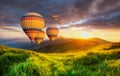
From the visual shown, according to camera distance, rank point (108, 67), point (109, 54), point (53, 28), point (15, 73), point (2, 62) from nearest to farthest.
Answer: point (15, 73) < point (108, 67) < point (2, 62) < point (109, 54) < point (53, 28)

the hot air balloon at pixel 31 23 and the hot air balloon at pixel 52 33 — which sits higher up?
the hot air balloon at pixel 31 23

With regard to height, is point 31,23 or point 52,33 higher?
point 31,23

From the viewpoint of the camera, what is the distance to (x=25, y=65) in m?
23.6

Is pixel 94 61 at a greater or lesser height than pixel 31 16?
lesser

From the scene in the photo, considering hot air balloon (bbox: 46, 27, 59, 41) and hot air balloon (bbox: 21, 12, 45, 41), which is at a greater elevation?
hot air balloon (bbox: 21, 12, 45, 41)

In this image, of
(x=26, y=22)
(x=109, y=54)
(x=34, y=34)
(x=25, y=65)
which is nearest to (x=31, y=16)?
(x=26, y=22)

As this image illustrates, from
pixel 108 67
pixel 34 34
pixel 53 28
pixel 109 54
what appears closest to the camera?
pixel 108 67

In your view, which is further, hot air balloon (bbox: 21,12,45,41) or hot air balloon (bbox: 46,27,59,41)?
hot air balloon (bbox: 46,27,59,41)

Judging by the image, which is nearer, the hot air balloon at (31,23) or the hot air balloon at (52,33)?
the hot air balloon at (31,23)

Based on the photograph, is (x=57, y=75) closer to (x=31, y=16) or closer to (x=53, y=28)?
(x=31, y=16)

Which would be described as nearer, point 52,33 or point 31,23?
point 31,23

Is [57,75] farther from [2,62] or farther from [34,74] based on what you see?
[2,62]

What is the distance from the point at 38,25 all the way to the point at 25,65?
2265 inches

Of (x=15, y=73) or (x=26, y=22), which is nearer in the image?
(x=15, y=73)
